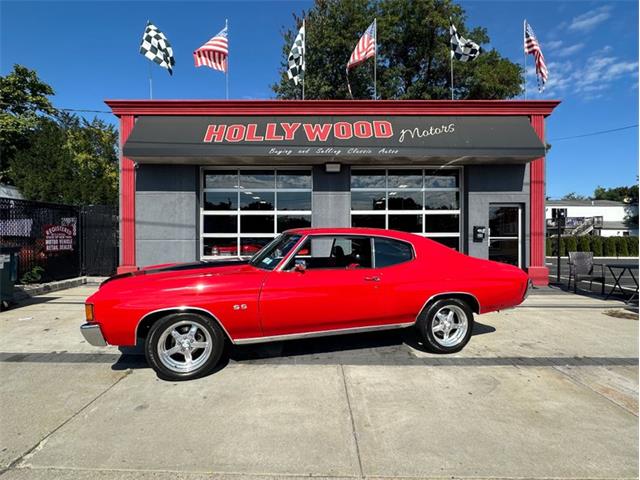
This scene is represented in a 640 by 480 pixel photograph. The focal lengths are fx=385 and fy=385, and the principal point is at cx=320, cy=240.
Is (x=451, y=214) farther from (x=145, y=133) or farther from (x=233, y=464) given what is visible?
(x=233, y=464)

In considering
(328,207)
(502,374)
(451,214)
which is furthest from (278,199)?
(502,374)

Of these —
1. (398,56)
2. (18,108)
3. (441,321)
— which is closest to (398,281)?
(441,321)

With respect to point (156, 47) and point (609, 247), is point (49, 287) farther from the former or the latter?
point (609, 247)

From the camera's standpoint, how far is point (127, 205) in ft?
35.7

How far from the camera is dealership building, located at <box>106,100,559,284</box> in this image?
10133 mm

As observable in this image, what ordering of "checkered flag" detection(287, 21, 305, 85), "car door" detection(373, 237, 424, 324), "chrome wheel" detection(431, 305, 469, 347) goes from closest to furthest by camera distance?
"car door" detection(373, 237, 424, 324)
"chrome wheel" detection(431, 305, 469, 347)
"checkered flag" detection(287, 21, 305, 85)

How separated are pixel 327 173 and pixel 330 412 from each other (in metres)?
8.50

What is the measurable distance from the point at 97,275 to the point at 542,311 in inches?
470

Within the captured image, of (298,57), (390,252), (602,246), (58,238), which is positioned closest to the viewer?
(390,252)

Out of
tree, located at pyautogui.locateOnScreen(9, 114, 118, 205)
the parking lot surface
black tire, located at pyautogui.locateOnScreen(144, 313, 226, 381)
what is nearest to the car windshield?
black tire, located at pyautogui.locateOnScreen(144, 313, 226, 381)

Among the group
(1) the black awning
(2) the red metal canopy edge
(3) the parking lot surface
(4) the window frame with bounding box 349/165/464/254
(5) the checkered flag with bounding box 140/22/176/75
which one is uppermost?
(5) the checkered flag with bounding box 140/22/176/75

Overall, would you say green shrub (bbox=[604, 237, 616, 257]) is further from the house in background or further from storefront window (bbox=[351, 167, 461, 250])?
the house in background

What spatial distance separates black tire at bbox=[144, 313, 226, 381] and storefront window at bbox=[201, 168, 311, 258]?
7.31 metres

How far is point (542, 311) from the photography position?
765 centimetres
